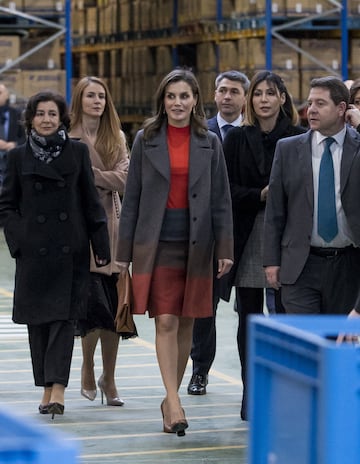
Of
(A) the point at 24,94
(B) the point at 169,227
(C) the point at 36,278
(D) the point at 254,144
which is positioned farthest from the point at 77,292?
(A) the point at 24,94

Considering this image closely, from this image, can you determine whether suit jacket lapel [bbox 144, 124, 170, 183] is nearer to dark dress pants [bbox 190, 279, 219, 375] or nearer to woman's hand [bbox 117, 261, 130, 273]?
woman's hand [bbox 117, 261, 130, 273]

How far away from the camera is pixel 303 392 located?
286 centimetres

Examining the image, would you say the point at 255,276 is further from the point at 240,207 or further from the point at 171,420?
the point at 171,420

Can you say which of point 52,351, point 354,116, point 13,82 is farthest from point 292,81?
point 52,351

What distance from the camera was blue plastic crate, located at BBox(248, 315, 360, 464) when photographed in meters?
2.67

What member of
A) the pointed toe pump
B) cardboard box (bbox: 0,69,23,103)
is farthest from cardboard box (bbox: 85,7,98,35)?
the pointed toe pump

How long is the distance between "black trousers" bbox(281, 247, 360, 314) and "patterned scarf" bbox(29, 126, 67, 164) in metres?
1.60

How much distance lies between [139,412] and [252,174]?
1.44m

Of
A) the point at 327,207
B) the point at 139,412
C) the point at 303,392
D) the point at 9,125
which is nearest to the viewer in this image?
the point at 303,392

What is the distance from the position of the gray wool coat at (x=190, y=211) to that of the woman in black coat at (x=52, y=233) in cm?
42

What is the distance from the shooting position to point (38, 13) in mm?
20391

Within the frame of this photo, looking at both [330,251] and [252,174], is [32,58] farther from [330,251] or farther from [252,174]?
[330,251]

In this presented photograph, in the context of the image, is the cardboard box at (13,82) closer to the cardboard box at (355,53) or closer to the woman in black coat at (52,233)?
the cardboard box at (355,53)

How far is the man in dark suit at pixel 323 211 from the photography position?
655 centimetres
